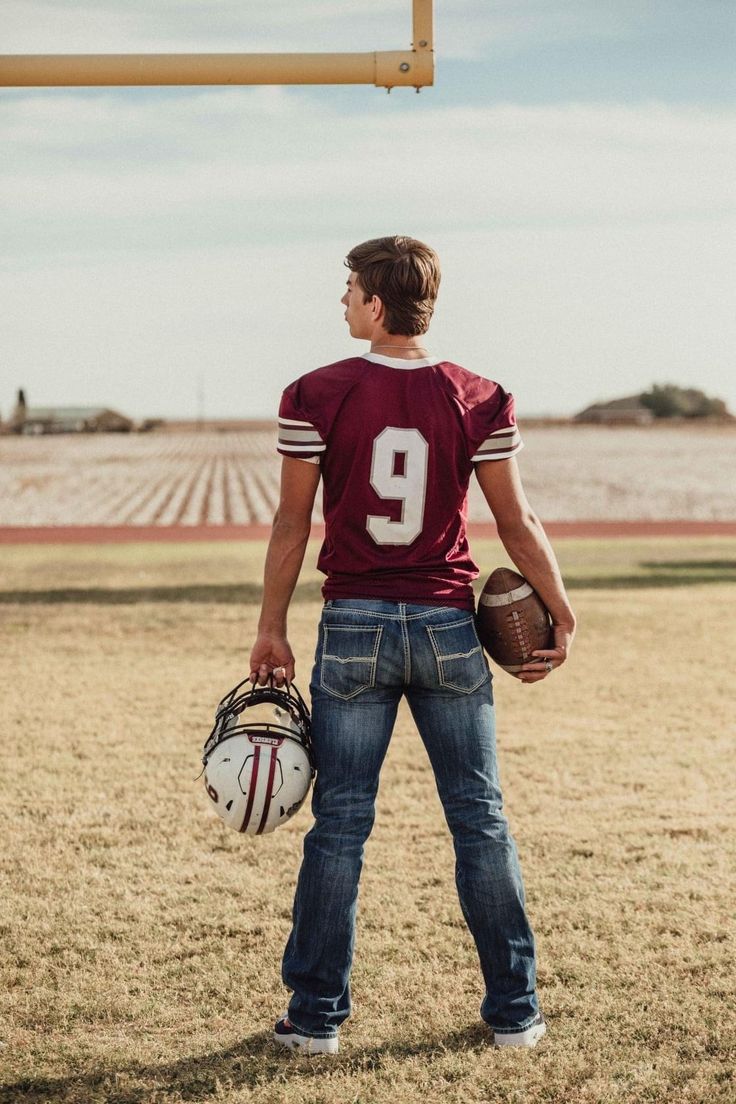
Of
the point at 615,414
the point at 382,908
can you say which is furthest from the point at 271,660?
the point at 615,414

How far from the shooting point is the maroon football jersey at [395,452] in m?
3.29

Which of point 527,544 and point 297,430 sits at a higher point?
point 297,430

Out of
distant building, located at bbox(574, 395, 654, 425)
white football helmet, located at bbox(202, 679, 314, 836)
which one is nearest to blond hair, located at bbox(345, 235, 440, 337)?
white football helmet, located at bbox(202, 679, 314, 836)

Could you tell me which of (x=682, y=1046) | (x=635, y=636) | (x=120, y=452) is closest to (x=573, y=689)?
(x=635, y=636)

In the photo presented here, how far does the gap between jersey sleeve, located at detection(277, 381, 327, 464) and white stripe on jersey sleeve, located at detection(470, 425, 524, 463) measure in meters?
0.41

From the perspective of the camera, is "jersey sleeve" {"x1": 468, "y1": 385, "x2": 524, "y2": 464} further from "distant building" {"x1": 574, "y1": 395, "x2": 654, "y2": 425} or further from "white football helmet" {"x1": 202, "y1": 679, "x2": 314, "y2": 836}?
"distant building" {"x1": 574, "y1": 395, "x2": 654, "y2": 425}

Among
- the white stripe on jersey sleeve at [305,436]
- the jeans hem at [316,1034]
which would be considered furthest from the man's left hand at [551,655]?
the jeans hem at [316,1034]

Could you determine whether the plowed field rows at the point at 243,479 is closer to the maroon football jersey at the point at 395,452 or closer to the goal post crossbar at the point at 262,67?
the goal post crossbar at the point at 262,67

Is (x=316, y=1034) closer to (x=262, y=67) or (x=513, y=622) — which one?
(x=513, y=622)

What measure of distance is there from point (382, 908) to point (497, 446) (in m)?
2.26

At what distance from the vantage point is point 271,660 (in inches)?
139

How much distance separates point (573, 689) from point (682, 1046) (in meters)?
5.85

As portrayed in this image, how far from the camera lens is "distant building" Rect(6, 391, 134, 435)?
6638 centimetres

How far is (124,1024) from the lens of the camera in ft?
12.7
